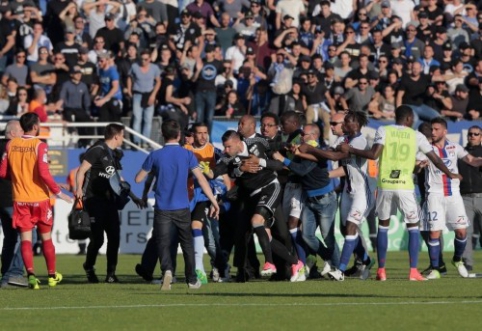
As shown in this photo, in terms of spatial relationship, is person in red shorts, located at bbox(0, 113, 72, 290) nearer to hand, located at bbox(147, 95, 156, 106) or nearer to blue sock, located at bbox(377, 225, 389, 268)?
blue sock, located at bbox(377, 225, 389, 268)

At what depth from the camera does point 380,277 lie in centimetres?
1792

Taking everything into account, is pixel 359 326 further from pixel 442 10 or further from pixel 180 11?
pixel 442 10

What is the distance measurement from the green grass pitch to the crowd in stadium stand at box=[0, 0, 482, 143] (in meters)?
11.8

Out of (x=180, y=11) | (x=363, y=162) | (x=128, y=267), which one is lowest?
(x=128, y=267)

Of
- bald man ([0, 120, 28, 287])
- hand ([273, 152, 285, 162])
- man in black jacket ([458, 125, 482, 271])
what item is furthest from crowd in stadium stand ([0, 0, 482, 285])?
hand ([273, 152, 285, 162])

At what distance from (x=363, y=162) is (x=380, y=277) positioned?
1.58 m

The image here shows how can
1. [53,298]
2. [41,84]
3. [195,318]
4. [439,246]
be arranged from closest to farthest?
1. [195,318]
2. [53,298]
3. [439,246]
4. [41,84]

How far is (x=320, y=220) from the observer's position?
18.8m

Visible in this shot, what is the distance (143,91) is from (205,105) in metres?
1.42

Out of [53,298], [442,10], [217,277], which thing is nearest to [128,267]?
[217,277]

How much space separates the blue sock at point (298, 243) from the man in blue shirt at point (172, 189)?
321 cm

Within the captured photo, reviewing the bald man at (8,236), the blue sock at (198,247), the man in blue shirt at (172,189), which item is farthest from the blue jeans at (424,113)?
the man in blue shirt at (172,189)

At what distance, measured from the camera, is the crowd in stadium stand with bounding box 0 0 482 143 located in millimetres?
29516

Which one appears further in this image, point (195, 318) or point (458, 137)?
point (458, 137)
